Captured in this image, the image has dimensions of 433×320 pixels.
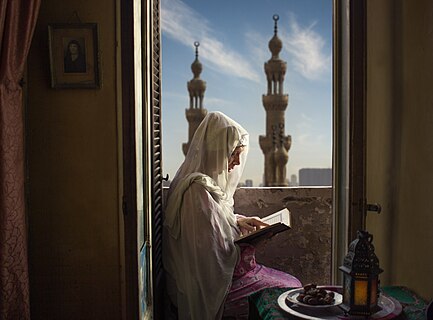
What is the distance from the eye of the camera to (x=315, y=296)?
1.56 meters

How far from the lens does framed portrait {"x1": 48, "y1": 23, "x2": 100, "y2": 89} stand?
2.02 m

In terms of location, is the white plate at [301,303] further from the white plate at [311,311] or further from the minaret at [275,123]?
the minaret at [275,123]

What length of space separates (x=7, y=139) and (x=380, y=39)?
148 centimetres

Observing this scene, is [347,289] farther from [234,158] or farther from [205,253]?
[234,158]

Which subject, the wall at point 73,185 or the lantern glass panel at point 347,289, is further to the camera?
the wall at point 73,185

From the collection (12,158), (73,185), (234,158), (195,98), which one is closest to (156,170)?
(234,158)

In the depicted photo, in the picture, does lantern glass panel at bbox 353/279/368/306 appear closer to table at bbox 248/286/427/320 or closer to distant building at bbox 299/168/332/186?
table at bbox 248/286/427/320

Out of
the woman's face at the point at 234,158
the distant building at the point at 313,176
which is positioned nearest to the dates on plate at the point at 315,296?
the woman's face at the point at 234,158

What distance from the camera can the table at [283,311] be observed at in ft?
4.90

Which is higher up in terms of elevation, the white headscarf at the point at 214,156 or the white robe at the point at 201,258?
the white headscarf at the point at 214,156

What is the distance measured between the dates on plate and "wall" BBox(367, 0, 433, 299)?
1.09ft

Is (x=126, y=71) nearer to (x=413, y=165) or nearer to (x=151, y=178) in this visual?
(x=151, y=178)

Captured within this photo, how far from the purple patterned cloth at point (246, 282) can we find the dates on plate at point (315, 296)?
3.08 ft

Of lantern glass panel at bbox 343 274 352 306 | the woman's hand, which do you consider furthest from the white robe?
lantern glass panel at bbox 343 274 352 306
